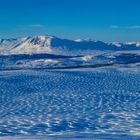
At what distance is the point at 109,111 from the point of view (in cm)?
1465

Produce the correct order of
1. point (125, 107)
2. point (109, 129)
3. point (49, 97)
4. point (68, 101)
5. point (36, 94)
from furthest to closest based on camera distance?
1. point (36, 94)
2. point (49, 97)
3. point (68, 101)
4. point (125, 107)
5. point (109, 129)

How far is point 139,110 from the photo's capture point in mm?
14609

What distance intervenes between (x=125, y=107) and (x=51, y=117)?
3.47m

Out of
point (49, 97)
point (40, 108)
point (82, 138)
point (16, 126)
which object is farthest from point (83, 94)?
point (82, 138)

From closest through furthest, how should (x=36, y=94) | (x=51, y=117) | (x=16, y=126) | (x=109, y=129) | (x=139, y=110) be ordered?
(x=109, y=129) → (x=16, y=126) → (x=51, y=117) → (x=139, y=110) → (x=36, y=94)

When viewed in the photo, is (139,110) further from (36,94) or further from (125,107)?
(36,94)

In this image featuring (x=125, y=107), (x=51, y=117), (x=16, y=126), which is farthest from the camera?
(x=125, y=107)

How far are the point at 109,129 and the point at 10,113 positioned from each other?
494 cm

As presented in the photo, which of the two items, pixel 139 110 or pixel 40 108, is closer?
pixel 139 110

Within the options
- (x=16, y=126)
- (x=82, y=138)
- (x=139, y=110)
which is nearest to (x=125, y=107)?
(x=139, y=110)

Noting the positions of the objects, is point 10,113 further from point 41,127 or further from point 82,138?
point 82,138

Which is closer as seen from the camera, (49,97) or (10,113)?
(10,113)

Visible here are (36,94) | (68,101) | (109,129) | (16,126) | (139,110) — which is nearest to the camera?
(109,129)

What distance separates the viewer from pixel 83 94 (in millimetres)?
20531
